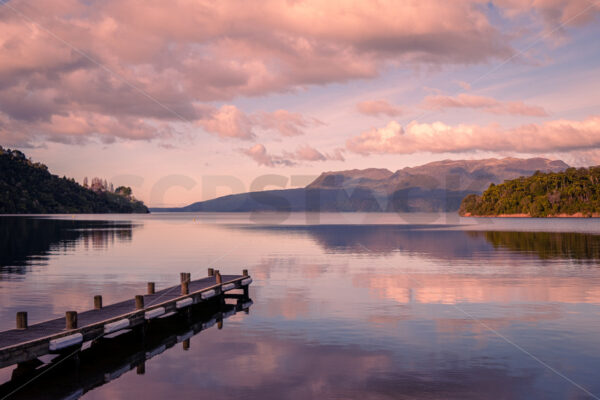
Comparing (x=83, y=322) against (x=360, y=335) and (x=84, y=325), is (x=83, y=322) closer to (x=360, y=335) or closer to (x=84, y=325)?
(x=84, y=325)

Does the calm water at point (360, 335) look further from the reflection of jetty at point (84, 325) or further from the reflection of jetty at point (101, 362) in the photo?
the reflection of jetty at point (84, 325)

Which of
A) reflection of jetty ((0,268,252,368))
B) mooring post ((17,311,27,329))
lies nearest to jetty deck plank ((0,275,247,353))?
reflection of jetty ((0,268,252,368))

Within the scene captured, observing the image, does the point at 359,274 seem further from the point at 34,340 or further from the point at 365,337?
the point at 34,340

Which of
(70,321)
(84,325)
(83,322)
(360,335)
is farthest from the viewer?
(360,335)

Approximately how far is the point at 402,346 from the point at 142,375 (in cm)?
1084

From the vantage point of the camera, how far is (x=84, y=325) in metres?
21.9

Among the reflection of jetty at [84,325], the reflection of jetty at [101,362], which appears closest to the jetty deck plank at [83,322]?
the reflection of jetty at [84,325]

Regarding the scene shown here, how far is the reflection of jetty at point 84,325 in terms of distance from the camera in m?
18.3

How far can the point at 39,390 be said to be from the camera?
1795cm

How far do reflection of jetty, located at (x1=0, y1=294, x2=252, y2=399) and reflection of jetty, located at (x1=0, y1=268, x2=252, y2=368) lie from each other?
0.60 m

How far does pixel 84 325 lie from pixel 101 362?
67.2 inches

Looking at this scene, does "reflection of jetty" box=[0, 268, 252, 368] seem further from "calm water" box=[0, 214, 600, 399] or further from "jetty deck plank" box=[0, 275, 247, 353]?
"calm water" box=[0, 214, 600, 399]

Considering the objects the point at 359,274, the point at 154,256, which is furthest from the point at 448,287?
the point at 154,256

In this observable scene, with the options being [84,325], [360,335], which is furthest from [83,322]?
[360,335]
